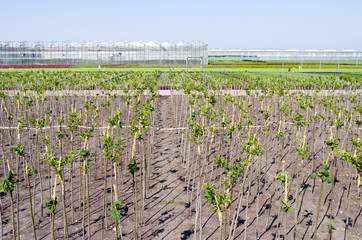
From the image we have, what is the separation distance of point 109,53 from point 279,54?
39438mm

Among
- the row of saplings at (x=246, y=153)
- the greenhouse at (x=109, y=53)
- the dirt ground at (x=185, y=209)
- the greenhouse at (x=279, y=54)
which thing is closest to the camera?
the row of saplings at (x=246, y=153)

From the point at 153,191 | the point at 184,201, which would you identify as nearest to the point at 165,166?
the point at 153,191

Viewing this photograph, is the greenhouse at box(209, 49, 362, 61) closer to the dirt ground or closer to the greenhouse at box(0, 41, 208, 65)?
the greenhouse at box(0, 41, 208, 65)

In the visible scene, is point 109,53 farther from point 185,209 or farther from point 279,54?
point 185,209

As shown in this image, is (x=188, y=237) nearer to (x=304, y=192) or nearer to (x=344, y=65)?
(x=304, y=192)

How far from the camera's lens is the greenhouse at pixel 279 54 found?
232 ft

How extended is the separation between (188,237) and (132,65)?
61875 mm

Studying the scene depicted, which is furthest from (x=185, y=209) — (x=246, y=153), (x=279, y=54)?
(x=279, y=54)

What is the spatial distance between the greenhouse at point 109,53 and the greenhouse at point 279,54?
723cm

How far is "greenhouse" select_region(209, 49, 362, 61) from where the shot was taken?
7056 cm

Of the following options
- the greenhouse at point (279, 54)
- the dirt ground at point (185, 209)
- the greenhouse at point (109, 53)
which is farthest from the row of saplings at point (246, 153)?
the greenhouse at point (279, 54)

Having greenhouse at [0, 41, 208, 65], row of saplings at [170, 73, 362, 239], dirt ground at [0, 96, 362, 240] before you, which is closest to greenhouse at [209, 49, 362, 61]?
greenhouse at [0, 41, 208, 65]

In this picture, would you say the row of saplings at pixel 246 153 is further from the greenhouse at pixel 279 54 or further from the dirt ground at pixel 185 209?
the greenhouse at pixel 279 54

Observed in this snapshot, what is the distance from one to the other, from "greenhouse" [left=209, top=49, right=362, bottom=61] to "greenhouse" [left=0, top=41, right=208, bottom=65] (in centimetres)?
723
